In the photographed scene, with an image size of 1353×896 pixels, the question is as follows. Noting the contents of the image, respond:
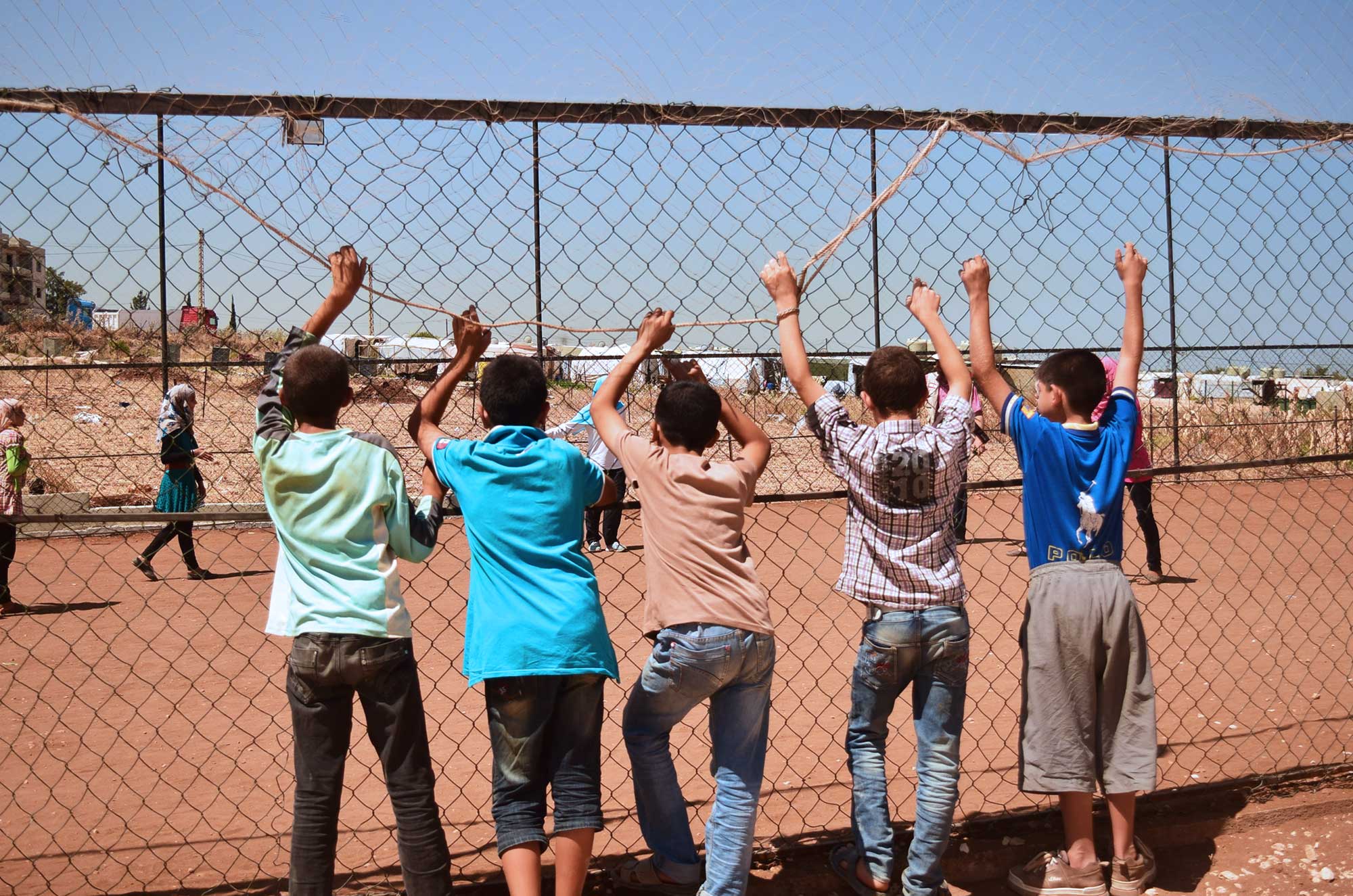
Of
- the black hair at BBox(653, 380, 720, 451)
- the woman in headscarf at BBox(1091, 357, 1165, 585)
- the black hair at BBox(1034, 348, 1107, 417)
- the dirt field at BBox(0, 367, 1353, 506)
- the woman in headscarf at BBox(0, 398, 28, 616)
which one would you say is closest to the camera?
the black hair at BBox(653, 380, 720, 451)

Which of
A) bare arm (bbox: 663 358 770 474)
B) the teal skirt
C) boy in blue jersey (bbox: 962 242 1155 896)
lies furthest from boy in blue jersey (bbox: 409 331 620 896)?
the teal skirt

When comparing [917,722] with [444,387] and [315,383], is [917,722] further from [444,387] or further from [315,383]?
[315,383]

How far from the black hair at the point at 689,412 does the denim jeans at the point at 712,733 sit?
1.56ft

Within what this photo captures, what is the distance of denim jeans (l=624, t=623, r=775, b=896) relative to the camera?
2.64m

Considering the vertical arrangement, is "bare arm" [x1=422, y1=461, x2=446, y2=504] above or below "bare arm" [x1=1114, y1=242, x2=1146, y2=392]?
below

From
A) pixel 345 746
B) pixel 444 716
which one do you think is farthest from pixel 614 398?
pixel 444 716

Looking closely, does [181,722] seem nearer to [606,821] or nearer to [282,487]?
[606,821]

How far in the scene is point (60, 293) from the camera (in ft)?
11.3

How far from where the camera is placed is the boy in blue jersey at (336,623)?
253 cm

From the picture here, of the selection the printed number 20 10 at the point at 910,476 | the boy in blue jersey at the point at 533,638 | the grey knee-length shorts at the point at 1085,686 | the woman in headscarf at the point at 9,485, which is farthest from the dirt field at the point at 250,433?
the boy in blue jersey at the point at 533,638

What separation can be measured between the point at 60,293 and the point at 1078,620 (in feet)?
10.6

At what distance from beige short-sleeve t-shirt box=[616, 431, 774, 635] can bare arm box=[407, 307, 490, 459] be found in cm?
52

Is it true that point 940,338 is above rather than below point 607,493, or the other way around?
above

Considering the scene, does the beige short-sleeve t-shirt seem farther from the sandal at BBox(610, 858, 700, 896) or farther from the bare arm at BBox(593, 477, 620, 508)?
the sandal at BBox(610, 858, 700, 896)
